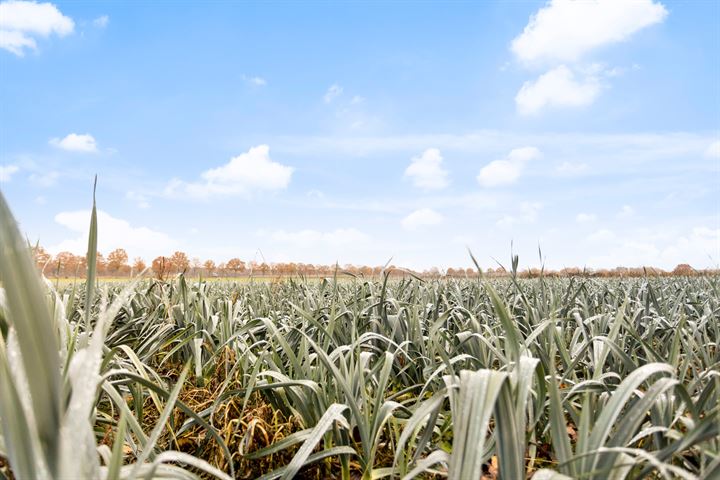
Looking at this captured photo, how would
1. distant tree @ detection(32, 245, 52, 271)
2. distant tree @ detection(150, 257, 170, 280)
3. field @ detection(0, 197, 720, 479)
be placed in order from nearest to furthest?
field @ detection(0, 197, 720, 479)
distant tree @ detection(32, 245, 52, 271)
distant tree @ detection(150, 257, 170, 280)

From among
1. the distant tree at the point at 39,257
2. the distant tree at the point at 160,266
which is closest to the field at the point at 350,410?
the distant tree at the point at 39,257

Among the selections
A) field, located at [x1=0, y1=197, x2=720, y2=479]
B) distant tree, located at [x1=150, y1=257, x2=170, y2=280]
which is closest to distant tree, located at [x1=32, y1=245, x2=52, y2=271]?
field, located at [x1=0, y1=197, x2=720, y2=479]

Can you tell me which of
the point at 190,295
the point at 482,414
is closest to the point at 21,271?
the point at 482,414

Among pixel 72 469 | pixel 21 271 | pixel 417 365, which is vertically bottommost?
pixel 417 365

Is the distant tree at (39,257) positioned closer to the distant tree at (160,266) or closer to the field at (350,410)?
the field at (350,410)

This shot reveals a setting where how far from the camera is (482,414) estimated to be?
824mm

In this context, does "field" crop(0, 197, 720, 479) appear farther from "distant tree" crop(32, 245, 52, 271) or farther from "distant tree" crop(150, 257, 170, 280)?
"distant tree" crop(150, 257, 170, 280)

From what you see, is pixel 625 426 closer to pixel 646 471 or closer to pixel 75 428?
pixel 646 471

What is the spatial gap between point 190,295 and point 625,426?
9.27ft

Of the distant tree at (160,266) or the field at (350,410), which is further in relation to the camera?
the distant tree at (160,266)

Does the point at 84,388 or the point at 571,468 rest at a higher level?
the point at 84,388

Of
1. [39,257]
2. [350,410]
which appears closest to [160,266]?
[39,257]

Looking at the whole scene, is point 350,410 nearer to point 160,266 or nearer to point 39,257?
point 39,257

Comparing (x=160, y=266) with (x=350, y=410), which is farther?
(x=160, y=266)
